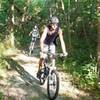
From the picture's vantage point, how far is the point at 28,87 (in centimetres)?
961

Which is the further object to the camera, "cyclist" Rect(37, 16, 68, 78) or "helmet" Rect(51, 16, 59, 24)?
"cyclist" Rect(37, 16, 68, 78)

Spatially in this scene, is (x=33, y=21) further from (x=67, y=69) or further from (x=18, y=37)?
(x=67, y=69)

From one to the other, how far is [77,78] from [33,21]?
1904 centimetres

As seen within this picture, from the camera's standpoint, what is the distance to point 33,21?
29.1 meters

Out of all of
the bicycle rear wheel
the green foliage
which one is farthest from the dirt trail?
the green foliage

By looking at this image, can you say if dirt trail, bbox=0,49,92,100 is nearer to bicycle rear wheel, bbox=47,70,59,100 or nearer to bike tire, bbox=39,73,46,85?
bike tire, bbox=39,73,46,85

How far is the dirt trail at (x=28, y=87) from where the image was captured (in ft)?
28.7

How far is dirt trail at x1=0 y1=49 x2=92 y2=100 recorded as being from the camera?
876cm

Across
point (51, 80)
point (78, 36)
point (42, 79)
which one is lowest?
point (42, 79)

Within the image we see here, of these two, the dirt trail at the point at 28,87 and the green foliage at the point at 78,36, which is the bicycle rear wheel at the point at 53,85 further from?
the green foliage at the point at 78,36

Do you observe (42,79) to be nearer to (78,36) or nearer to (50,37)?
(50,37)

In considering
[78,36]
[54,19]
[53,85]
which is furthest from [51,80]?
[78,36]

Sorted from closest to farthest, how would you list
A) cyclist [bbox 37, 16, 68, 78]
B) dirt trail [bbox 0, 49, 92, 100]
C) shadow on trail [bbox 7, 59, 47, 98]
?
1. cyclist [bbox 37, 16, 68, 78]
2. dirt trail [bbox 0, 49, 92, 100]
3. shadow on trail [bbox 7, 59, 47, 98]

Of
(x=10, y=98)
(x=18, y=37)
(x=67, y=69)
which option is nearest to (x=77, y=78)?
(x=67, y=69)
